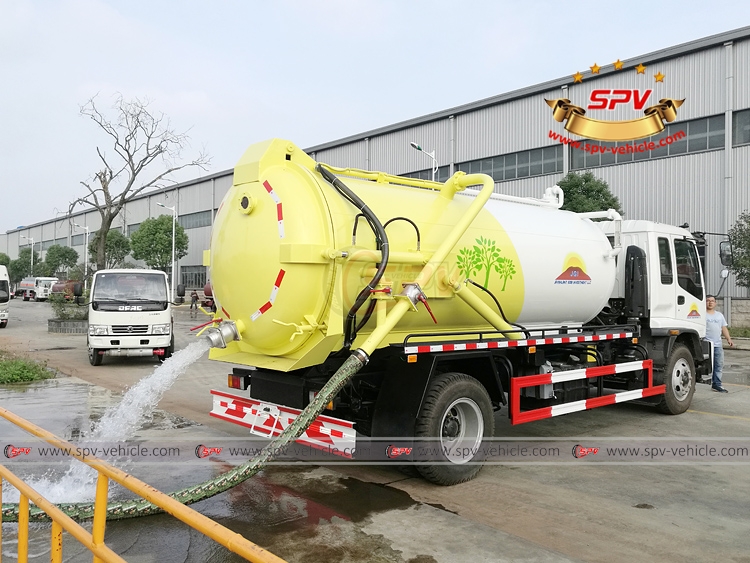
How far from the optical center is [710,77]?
24.7 metres

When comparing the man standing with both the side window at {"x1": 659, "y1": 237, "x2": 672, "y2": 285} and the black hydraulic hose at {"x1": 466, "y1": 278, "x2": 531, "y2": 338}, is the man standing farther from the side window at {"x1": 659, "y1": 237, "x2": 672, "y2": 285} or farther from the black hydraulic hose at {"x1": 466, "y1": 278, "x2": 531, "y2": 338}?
the black hydraulic hose at {"x1": 466, "y1": 278, "x2": 531, "y2": 338}

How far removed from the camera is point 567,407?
722cm

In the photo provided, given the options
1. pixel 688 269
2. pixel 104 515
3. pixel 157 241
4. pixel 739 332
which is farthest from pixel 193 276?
pixel 104 515

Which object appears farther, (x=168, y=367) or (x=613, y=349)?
(x=613, y=349)

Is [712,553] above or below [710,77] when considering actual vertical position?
below

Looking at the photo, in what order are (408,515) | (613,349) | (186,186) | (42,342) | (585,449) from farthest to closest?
(186,186) < (42,342) < (613,349) < (585,449) < (408,515)

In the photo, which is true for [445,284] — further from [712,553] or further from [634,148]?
[634,148]

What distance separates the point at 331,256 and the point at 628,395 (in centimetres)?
503

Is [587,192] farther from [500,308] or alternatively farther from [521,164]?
[500,308]

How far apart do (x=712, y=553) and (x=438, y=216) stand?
3.69 m

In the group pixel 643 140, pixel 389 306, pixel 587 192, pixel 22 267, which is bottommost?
pixel 389 306

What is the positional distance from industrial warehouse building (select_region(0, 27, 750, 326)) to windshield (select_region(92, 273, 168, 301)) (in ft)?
64.0

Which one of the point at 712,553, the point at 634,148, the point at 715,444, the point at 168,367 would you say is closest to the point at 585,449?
the point at 715,444

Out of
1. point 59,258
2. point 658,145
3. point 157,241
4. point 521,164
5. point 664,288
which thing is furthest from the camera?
point 59,258
